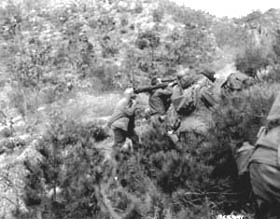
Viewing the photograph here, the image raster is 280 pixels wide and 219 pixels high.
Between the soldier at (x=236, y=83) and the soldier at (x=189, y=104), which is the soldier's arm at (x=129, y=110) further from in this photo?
the soldier at (x=236, y=83)

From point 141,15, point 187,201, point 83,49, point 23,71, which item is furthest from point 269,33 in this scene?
point 187,201

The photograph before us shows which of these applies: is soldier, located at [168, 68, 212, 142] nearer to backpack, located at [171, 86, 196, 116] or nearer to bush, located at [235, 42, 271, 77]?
backpack, located at [171, 86, 196, 116]

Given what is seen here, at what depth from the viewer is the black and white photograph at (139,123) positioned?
5.12m

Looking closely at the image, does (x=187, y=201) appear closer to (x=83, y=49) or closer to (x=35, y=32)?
(x=83, y=49)

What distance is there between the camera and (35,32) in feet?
51.2

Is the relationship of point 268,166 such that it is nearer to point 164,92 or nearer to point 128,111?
point 128,111

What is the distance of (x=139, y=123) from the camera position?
8570mm

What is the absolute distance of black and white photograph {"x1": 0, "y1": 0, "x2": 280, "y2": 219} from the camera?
202 inches

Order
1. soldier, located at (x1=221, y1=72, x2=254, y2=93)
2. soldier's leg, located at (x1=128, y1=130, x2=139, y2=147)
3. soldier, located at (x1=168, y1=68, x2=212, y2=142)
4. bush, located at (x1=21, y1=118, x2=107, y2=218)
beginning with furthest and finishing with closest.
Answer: soldier's leg, located at (x1=128, y1=130, x2=139, y2=147), soldier, located at (x1=221, y1=72, x2=254, y2=93), soldier, located at (x1=168, y1=68, x2=212, y2=142), bush, located at (x1=21, y1=118, x2=107, y2=218)

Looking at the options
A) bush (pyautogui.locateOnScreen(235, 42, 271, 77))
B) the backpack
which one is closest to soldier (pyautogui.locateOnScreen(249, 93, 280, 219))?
the backpack

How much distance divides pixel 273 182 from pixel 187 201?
5.82 ft

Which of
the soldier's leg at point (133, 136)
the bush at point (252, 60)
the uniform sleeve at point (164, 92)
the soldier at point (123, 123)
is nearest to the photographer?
the soldier's leg at point (133, 136)

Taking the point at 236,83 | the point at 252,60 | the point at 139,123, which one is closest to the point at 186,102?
the point at 236,83

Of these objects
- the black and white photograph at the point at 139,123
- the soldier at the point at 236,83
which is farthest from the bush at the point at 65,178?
the soldier at the point at 236,83
